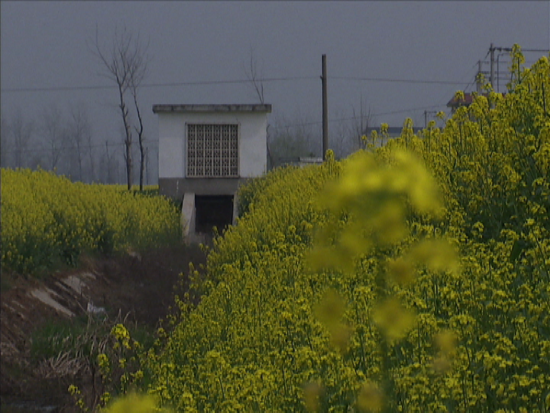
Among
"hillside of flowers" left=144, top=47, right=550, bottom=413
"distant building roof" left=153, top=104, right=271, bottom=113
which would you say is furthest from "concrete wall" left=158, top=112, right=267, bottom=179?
"hillside of flowers" left=144, top=47, right=550, bottom=413

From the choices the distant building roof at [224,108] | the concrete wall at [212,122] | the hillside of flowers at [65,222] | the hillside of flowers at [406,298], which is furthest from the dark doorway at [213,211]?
the hillside of flowers at [406,298]

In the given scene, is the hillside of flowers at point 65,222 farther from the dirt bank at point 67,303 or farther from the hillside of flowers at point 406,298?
the hillside of flowers at point 406,298

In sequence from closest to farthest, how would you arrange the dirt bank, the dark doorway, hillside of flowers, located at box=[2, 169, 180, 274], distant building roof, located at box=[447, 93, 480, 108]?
1. distant building roof, located at box=[447, 93, 480, 108]
2. the dirt bank
3. hillside of flowers, located at box=[2, 169, 180, 274]
4. the dark doorway

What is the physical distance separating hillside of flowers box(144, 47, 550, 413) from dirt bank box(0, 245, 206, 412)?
1.97m

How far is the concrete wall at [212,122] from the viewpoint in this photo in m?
24.7

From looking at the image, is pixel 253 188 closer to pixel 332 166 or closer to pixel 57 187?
pixel 57 187

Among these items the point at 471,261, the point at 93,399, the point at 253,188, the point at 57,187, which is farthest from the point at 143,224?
the point at 471,261

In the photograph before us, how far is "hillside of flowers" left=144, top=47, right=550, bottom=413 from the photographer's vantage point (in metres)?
1.77

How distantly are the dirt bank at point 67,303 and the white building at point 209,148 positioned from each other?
21.9ft

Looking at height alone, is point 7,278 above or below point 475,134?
below

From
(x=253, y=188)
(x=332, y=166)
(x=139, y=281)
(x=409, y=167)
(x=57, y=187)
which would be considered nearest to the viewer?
(x=409, y=167)

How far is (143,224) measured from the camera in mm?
18875

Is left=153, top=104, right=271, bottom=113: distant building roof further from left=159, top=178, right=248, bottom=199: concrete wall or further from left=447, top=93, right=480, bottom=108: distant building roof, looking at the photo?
left=447, top=93, right=480, bottom=108: distant building roof

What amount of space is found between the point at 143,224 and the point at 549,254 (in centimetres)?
1569
